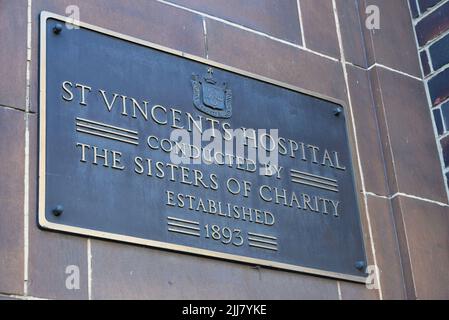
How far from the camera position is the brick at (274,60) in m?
6.12

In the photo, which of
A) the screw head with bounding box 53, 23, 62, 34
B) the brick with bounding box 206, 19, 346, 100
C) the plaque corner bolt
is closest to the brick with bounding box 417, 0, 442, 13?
the brick with bounding box 206, 19, 346, 100

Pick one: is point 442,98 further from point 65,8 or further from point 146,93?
point 65,8

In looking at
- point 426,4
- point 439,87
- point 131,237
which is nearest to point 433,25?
point 426,4

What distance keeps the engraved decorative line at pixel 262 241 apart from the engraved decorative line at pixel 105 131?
0.77 m

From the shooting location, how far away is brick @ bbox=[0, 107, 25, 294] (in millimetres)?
4754

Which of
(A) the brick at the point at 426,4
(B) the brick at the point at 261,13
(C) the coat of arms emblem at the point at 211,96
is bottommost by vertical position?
(C) the coat of arms emblem at the point at 211,96

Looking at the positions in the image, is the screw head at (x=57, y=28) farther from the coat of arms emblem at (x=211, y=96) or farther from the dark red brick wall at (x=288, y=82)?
the coat of arms emblem at (x=211, y=96)

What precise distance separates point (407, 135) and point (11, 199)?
267 centimetres

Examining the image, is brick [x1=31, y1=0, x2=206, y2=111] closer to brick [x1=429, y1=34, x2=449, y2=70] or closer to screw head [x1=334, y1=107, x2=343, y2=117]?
screw head [x1=334, y1=107, x2=343, y2=117]

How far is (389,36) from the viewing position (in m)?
6.93

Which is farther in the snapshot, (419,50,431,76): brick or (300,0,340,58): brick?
(419,50,431,76): brick

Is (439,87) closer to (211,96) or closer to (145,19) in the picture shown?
(211,96)

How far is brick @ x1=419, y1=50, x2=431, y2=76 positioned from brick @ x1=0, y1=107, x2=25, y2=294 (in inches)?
113

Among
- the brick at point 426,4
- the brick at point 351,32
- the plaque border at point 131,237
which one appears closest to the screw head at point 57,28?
the plaque border at point 131,237
